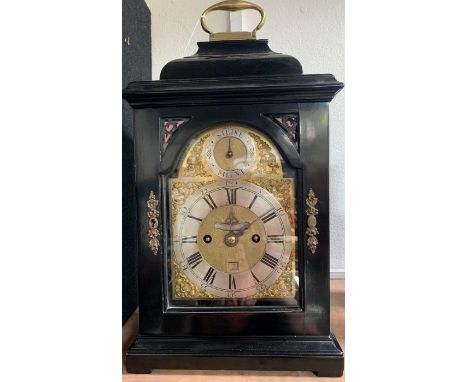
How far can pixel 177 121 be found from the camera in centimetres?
57

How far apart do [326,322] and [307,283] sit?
7cm

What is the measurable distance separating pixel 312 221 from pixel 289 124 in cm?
16

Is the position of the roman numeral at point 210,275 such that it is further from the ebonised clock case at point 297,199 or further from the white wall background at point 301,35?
the white wall background at point 301,35

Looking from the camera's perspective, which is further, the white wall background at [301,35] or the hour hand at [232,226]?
the white wall background at [301,35]

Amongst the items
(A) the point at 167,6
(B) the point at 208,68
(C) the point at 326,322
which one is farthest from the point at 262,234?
(A) the point at 167,6

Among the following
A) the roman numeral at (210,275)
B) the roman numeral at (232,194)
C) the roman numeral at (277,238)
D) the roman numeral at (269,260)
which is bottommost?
the roman numeral at (210,275)

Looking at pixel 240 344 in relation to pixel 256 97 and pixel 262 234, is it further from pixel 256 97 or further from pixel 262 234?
pixel 256 97

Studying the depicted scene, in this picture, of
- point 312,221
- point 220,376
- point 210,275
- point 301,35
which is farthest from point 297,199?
point 301,35

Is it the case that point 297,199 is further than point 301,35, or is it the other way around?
point 301,35

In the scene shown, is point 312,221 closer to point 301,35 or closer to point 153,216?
point 153,216

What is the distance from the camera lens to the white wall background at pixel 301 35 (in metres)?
0.90

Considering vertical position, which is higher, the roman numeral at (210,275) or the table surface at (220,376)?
the roman numeral at (210,275)

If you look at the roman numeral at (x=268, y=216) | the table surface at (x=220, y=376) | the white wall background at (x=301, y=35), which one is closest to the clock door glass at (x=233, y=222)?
the roman numeral at (x=268, y=216)

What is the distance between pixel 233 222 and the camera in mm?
579
